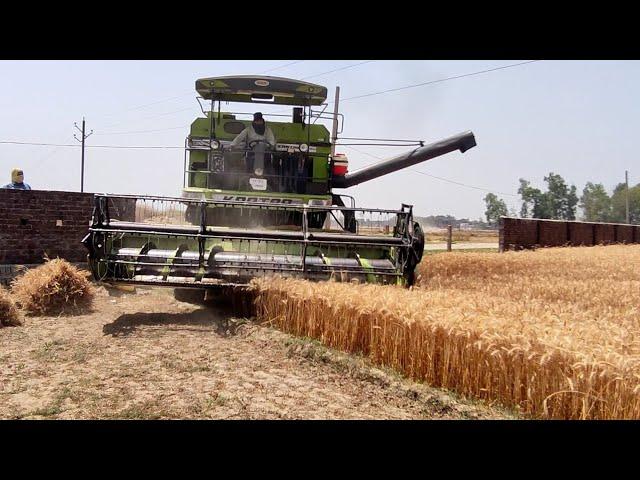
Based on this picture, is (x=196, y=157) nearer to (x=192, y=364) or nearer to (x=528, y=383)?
(x=192, y=364)

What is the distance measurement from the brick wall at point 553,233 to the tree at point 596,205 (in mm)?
56495

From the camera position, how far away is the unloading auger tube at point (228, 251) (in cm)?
658

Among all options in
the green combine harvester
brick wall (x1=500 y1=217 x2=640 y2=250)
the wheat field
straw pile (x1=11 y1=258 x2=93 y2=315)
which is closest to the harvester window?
the green combine harvester

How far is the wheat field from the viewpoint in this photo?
329 cm

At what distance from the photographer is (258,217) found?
26.5 ft

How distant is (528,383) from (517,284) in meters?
6.59

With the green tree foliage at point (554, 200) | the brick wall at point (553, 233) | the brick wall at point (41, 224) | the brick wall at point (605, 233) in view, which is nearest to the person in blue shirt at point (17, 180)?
the brick wall at point (41, 224)

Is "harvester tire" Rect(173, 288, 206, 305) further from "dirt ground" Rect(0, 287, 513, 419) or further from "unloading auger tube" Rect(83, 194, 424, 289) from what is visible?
"dirt ground" Rect(0, 287, 513, 419)

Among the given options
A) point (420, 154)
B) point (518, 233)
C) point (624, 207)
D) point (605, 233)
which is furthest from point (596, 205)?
point (420, 154)

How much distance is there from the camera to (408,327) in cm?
457

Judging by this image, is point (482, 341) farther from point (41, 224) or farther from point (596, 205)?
point (596, 205)

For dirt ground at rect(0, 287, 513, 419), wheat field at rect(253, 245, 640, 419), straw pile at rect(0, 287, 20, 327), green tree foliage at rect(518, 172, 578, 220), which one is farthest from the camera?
green tree foliage at rect(518, 172, 578, 220)

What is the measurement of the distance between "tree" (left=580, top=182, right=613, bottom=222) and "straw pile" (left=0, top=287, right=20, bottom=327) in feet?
290

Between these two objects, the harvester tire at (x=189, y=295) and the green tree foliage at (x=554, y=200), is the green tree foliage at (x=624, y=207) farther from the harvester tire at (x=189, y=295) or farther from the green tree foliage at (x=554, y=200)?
the harvester tire at (x=189, y=295)
